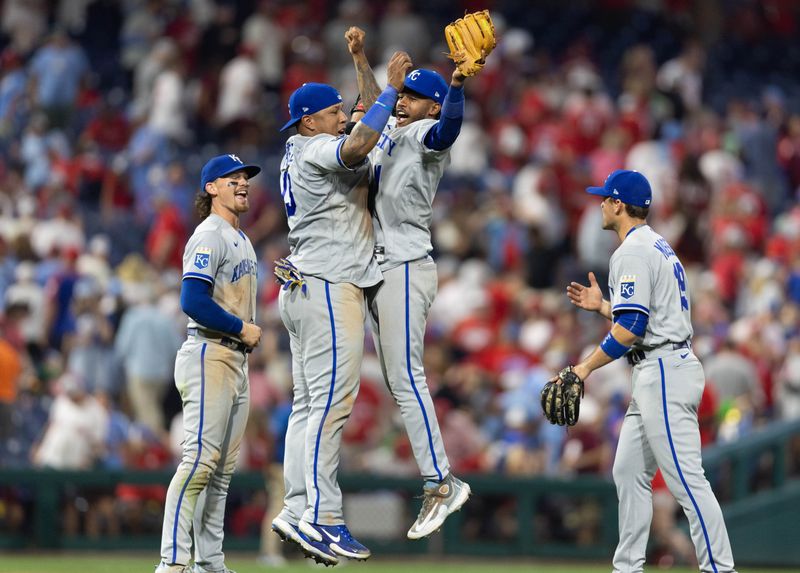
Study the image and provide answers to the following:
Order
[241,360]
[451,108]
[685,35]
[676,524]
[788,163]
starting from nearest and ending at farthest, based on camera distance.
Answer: [451,108]
[241,360]
[676,524]
[788,163]
[685,35]

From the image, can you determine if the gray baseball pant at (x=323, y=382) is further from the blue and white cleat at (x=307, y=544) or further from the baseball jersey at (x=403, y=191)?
the baseball jersey at (x=403, y=191)

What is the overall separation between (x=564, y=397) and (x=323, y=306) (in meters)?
1.31

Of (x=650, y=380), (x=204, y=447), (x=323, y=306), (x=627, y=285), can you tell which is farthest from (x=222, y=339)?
(x=650, y=380)

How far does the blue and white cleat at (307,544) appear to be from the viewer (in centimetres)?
762

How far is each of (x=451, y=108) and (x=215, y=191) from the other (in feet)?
4.95

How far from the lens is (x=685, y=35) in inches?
784

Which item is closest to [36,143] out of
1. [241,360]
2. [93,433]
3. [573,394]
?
[93,433]

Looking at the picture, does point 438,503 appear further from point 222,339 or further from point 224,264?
point 224,264

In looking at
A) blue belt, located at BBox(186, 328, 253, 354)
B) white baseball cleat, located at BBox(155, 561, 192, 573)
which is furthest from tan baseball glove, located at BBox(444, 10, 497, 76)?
white baseball cleat, located at BBox(155, 561, 192, 573)

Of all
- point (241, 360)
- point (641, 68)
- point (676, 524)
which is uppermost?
point (641, 68)

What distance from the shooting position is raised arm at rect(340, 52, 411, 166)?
7516 mm

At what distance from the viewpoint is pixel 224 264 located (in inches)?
324

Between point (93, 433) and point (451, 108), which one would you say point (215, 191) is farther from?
point (93, 433)

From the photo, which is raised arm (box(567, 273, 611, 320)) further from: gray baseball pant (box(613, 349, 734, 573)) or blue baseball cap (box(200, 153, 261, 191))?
blue baseball cap (box(200, 153, 261, 191))
